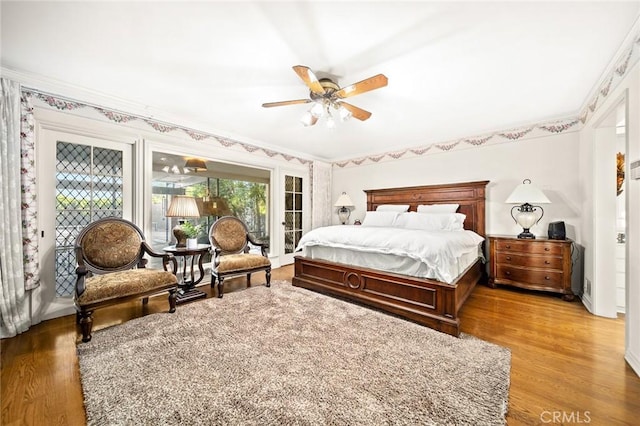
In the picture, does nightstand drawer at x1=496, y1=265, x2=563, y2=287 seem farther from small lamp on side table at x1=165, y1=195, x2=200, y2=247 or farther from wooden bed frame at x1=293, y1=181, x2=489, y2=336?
small lamp on side table at x1=165, y1=195, x2=200, y2=247

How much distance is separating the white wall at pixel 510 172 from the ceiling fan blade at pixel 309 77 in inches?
121

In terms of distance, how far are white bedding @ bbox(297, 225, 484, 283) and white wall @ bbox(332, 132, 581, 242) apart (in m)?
1.05

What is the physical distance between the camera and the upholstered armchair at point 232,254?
10.3 ft

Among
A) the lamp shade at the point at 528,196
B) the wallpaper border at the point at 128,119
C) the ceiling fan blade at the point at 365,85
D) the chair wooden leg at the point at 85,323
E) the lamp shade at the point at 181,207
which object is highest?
the wallpaper border at the point at 128,119

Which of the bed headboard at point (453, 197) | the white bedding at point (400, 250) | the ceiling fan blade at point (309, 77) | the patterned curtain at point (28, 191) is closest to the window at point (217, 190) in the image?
the patterned curtain at point (28, 191)

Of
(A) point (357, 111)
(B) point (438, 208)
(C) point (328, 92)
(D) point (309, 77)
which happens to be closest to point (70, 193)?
(D) point (309, 77)

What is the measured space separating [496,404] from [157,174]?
485 centimetres

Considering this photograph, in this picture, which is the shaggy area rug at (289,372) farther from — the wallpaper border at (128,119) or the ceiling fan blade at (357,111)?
the wallpaper border at (128,119)

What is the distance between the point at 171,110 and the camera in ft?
10.7

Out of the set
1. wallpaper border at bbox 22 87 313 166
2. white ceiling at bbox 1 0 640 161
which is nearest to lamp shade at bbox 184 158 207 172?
wallpaper border at bbox 22 87 313 166

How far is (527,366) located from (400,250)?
4.15 ft

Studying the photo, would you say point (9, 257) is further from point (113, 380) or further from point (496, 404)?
point (496, 404)

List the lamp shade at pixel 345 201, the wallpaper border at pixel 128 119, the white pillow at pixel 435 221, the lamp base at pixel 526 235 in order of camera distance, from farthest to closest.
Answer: the lamp shade at pixel 345 201, the white pillow at pixel 435 221, the lamp base at pixel 526 235, the wallpaper border at pixel 128 119

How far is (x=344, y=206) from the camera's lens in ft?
18.6
